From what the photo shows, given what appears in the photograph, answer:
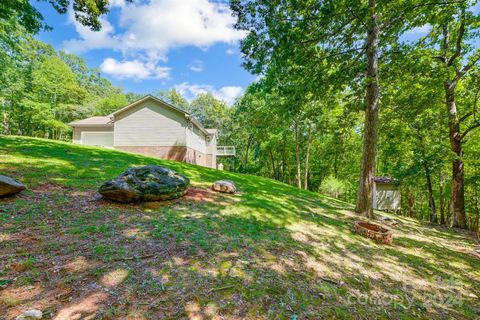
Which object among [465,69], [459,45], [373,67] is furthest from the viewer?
[465,69]

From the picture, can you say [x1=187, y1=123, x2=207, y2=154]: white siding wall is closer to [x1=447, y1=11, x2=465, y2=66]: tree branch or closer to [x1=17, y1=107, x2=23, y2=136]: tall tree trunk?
[x1=447, y1=11, x2=465, y2=66]: tree branch

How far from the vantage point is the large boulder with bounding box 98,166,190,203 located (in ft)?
17.3

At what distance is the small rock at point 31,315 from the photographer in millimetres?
2014

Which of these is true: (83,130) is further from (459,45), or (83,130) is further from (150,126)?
(459,45)

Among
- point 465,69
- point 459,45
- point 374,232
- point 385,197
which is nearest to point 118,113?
point 374,232

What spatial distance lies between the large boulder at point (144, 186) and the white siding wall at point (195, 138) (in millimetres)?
11593

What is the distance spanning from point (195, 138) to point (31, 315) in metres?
17.9

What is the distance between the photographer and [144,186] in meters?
5.51

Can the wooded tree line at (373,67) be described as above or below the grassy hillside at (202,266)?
above

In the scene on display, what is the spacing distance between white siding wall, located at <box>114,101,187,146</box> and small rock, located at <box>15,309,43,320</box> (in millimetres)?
15334

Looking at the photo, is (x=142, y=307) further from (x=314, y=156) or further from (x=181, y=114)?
(x=314, y=156)

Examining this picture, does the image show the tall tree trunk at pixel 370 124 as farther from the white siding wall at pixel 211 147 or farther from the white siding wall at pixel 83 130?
the white siding wall at pixel 83 130

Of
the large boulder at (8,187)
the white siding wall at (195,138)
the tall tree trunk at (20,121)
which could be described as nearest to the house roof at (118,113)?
the white siding wall at (195,138)

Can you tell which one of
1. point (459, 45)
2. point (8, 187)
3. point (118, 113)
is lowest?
point (8, 187)
